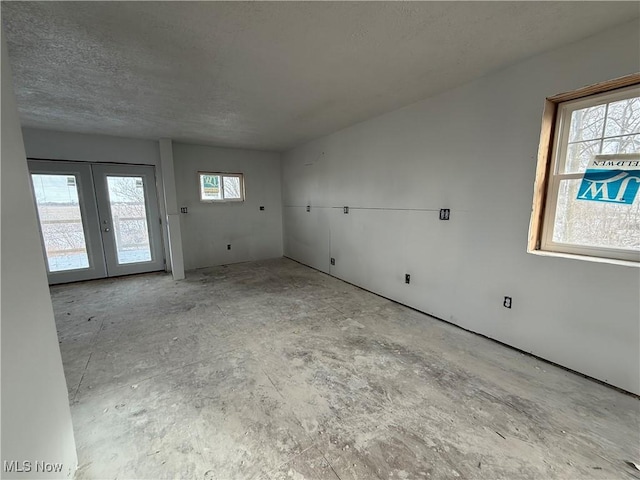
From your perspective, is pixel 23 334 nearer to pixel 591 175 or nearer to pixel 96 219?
pixel 591 175

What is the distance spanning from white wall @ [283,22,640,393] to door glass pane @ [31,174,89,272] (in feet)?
15.3

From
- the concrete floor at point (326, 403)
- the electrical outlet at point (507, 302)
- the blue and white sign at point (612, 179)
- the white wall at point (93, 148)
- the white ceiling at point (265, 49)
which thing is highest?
the white ceiling at point (265, 49)

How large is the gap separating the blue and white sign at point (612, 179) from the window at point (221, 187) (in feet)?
18.3

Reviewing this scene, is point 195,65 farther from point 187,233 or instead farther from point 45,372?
point 187,233

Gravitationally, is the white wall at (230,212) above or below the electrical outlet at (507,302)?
above

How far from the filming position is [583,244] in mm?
2145

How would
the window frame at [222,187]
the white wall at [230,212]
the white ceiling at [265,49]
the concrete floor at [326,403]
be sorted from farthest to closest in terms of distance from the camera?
the window frame at [222,187] → the white wall at [230,212] → the white ceiling at [265,49] → the concrete floor at [326,403]

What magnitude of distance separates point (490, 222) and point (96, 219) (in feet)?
19.5

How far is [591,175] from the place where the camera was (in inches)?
80.6

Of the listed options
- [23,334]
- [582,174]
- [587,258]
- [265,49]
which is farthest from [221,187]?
[587,258]

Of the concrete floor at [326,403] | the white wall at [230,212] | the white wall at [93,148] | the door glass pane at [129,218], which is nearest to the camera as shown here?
the concrete floor at [326,403]

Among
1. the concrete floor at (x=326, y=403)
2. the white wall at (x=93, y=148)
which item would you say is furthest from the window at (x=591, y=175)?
the white wall at (x=93, y=148)

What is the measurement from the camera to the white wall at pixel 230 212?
5324 mm

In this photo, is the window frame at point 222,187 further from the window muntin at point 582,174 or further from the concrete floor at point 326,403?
the window muntin at point 582,174
